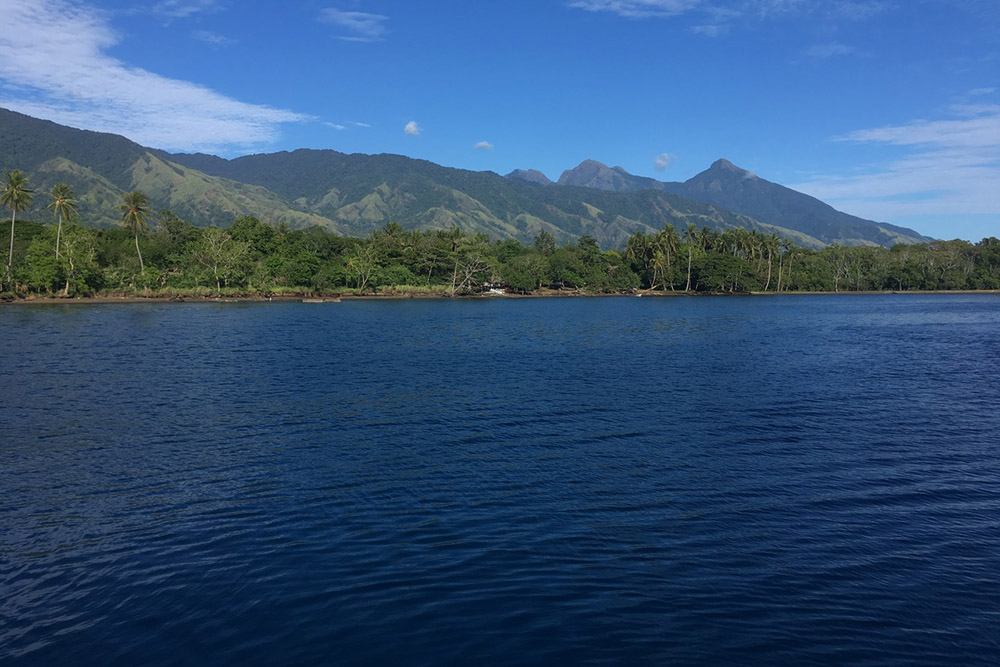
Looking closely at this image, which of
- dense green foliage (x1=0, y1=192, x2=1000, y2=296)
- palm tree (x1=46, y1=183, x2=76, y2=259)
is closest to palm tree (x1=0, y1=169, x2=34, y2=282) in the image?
palm tree (x1=46, y1=183, x2=76, y2=259)

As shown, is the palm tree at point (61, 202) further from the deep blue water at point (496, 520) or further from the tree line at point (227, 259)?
the deep blue water at point (496, 520)

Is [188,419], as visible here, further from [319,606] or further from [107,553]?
[319,606]

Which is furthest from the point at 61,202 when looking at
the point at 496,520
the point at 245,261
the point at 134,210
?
the point at 496,520

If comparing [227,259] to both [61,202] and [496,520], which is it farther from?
[496,520]

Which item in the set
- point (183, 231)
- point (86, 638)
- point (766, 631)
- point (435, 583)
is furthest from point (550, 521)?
point (183, 231)

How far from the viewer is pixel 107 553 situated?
16.0 metres

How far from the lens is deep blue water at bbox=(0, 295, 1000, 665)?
12.5m

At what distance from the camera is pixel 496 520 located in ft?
59.8

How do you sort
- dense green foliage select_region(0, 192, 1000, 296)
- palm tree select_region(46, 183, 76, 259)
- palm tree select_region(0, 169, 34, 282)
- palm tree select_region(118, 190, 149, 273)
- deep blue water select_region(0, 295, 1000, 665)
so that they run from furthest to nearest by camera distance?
palm tree select_region(118, 190, 149, 273) → dense green foliage select_region(0, 192, 1000, 296) → palm tree select_region(46, 183, 76, 259) → palm tree select_region(0, 169, 34, 282) → deep blue water select_region(0, 295, 1000, 665)

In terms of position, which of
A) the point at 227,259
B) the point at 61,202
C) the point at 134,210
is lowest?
the point at 227,259

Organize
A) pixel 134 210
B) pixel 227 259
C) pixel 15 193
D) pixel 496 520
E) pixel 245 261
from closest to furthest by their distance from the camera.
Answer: pixel 496 520 < pixel 15 193 < pixel 134 210 < pixel 227 259 < pixel 245 261

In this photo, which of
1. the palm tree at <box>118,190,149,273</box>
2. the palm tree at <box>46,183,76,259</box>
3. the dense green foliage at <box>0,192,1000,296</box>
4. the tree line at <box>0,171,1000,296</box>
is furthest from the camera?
the palm tree at <box>118,190,149,273</box>

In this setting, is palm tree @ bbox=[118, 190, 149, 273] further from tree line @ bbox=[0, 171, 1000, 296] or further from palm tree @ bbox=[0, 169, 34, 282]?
palm tree @ bbox=[0, 169, 34, 282]

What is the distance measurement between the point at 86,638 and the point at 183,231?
179084mm
